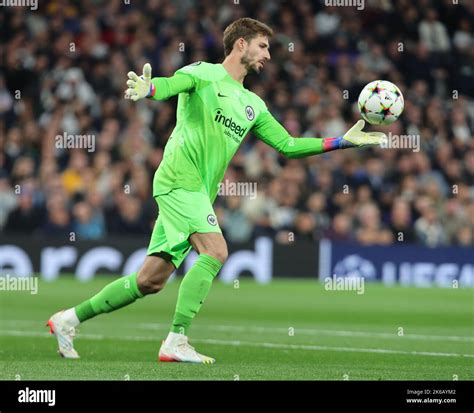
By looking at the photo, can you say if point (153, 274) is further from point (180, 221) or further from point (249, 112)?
point (249, 112)

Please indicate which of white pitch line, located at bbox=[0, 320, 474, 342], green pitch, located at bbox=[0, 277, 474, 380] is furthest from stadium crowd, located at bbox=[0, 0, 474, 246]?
white pitch line, located at bbox=[0, 320, 474, 342]

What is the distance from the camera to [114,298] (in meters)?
10.3

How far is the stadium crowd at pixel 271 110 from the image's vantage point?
22250 mm

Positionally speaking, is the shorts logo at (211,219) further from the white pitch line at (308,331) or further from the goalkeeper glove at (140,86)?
the white pitch line at (308,331)

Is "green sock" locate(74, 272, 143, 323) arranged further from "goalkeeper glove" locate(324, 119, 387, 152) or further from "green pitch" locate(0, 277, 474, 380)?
"goalkeeper glove" locate(324, 119, 387, 152)

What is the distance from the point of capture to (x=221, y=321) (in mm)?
14953

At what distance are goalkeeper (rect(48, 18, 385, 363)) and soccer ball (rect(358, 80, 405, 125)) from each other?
333 millimetres

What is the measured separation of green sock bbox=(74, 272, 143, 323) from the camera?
33.6 feet

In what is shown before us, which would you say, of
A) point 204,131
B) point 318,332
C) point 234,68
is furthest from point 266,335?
point 234,68

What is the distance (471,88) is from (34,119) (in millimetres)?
8997

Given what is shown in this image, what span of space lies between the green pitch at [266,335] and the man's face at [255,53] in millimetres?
2511

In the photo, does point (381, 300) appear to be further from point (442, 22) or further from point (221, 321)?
point (442, 22)

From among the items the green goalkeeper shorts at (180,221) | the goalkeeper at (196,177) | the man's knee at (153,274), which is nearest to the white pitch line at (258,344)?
the goalkeeper at (196,177)
